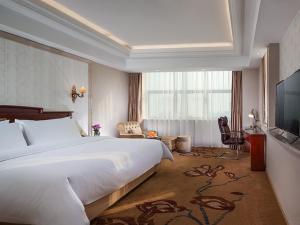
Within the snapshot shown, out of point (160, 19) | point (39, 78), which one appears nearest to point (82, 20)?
point (39, 78)

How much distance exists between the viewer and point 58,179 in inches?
103

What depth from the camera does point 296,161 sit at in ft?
8.28

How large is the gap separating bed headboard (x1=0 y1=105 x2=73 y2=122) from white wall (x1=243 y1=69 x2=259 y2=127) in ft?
16.4

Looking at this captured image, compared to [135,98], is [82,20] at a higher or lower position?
higher

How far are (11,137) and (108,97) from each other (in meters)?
4.24

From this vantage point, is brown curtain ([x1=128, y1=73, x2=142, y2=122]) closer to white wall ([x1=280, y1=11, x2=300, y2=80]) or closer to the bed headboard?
the bed headboard

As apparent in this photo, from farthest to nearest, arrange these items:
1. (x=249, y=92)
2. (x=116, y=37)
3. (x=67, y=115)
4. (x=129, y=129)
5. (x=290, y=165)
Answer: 1. (x=129, y=129)
2. (x=249, y=92)
3. (x=116, y=37)
4. (x=67, y=115)
5. (x=290, y=165)

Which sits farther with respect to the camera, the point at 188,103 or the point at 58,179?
the point at 188,103

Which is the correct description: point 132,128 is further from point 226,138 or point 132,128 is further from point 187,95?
point 226,138

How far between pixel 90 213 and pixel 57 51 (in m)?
3.53

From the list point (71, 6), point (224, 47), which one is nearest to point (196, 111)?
point (224, 47)

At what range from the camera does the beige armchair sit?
8.00 metres

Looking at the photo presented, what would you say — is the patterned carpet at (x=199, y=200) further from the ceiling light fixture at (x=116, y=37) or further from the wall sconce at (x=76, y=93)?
the ceiling light fixture at (x=116, y=37)

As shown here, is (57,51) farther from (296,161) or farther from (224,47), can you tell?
(296,161)
